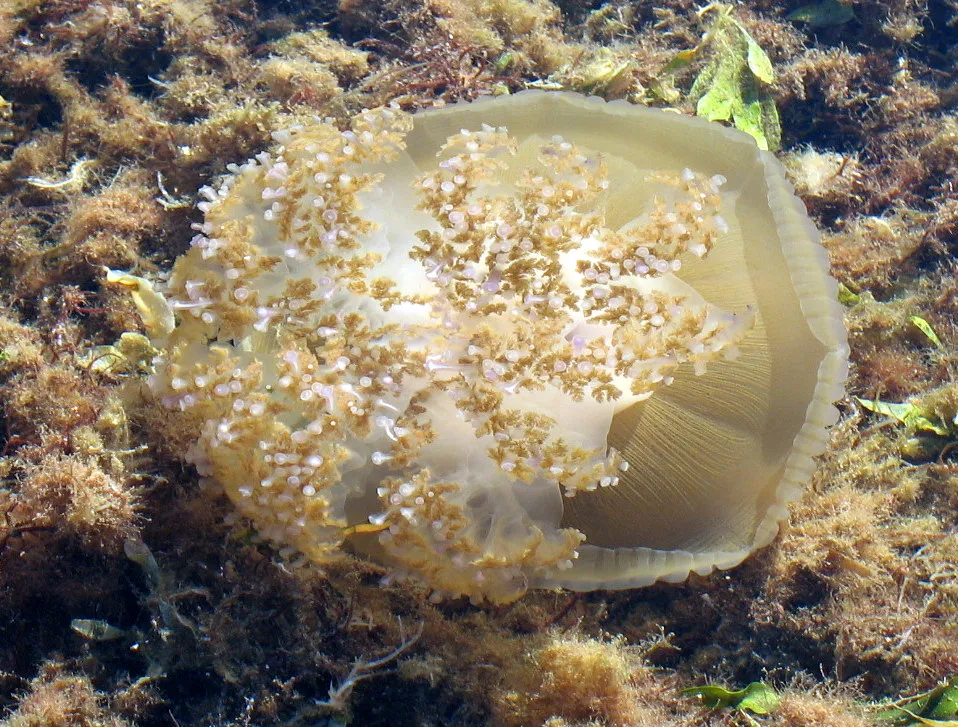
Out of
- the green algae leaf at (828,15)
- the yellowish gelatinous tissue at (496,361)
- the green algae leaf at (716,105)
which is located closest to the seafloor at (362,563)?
the green algae leaf at (828,15)

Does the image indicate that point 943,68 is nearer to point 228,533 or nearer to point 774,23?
point 774,23

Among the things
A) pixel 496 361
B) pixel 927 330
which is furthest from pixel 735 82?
pixel 496 361

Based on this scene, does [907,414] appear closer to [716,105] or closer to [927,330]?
[927,330]

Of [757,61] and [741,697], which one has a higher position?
[757,61]

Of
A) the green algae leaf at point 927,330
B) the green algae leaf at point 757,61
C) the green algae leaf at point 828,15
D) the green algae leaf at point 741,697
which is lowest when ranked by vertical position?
the green algae leaf at point 741,697

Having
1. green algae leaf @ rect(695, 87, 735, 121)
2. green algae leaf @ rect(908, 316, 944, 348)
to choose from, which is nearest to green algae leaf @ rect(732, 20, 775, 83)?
green algae leaf @ rect(695, 87, 735, 121)

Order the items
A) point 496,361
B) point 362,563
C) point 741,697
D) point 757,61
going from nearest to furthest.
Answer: point 496,361, point 741,697, point 362,563, point 757,61

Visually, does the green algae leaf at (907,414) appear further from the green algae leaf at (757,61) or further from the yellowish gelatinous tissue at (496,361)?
the green algae leaf at (757,61)
